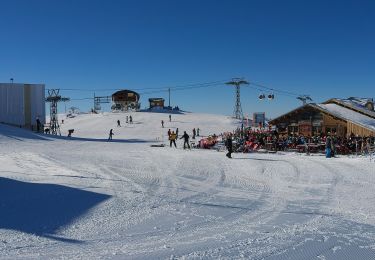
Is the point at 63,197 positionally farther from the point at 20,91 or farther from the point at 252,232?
the point at 20,91

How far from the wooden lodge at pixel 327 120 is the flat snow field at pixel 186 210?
1067 centimetres

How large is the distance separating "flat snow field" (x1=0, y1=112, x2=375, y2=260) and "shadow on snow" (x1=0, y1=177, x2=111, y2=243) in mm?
21

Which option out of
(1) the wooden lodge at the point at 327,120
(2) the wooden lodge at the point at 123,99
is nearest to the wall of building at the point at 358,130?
(1) the wooden lodge at the point at 327,120

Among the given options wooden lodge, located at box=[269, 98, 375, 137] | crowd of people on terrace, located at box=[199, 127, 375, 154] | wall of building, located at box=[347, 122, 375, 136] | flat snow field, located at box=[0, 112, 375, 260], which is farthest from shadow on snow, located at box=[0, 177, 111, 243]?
wooden lodge, located at box=[269, 98, 375, 137]

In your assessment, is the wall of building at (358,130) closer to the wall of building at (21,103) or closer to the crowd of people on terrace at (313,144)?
the crowd of people on terrace at (313,144)

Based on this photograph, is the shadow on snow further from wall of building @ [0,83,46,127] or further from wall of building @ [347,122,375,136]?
wall of building @ [0,83,46,127]

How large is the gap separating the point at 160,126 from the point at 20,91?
57.6ft

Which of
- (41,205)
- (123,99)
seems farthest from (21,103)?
(41,205)

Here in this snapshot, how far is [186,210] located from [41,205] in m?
3.27

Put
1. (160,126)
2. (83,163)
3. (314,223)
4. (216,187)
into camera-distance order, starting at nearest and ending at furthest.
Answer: (314,223)
(216,187)
(83,163)
(160,126)

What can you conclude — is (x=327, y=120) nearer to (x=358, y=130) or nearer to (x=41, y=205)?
(x=358, y=130)

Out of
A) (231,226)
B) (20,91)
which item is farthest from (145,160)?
(20,91)

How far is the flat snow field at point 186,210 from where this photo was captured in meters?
6.65

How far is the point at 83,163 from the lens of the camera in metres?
17.6
